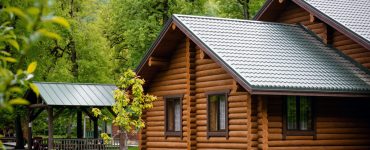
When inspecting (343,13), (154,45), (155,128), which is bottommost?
(155,128)

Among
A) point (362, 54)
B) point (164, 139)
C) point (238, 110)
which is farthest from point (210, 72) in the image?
point (362, 54)

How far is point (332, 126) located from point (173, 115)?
219 inches

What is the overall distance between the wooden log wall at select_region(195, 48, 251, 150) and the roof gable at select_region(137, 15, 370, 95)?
27.4 inches

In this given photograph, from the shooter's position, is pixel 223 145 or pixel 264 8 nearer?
pixel 223 145

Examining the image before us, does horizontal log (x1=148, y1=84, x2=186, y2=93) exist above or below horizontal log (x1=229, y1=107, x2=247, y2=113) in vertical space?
above

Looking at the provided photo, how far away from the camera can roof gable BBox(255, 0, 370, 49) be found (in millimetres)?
19469

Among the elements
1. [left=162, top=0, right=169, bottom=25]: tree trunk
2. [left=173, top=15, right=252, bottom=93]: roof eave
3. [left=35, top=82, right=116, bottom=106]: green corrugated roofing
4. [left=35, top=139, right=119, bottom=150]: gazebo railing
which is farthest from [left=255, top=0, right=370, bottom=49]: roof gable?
[left=162, top=0, right=169, bottom=25]: tree trunk

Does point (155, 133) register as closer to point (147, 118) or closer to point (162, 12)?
point (147, 118)

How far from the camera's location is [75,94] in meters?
32.5

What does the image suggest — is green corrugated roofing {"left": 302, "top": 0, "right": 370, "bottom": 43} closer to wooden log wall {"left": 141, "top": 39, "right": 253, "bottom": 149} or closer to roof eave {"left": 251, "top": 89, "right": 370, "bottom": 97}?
roof eave {"left": 251, "top": 89, "right": 370, "bottom": 97}

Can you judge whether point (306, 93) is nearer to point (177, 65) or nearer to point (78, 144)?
point (177, 65)

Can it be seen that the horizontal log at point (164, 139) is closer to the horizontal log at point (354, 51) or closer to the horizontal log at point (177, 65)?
the horizontal log at point (177, 65)

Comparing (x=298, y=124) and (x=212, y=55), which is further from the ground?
(x=212, y=55)

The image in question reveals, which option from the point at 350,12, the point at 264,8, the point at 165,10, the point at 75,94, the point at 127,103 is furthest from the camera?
the point at 165,10
